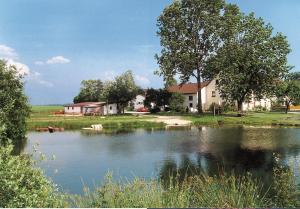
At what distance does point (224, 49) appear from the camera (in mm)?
84062

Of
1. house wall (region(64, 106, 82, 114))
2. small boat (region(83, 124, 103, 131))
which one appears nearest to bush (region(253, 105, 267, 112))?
house wall (region(64, 106, 82, 114))

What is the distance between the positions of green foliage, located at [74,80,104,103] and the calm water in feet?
263

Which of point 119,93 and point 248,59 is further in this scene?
→ point 119,93

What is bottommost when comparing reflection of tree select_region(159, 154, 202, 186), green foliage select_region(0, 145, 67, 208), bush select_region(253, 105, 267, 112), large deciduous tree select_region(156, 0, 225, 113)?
reflection of tree select_region(159, 154, 202, 186)

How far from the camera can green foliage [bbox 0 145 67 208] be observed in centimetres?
1104

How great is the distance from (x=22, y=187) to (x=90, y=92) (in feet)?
420

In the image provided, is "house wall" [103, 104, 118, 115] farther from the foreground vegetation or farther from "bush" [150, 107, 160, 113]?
the foreground vegetation

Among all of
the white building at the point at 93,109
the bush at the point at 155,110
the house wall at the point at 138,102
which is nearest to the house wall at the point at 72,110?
the white building at the point at 93,109

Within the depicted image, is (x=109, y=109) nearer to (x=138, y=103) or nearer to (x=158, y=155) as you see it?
(x=138, y=103)

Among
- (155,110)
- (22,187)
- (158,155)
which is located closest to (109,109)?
(155,110)

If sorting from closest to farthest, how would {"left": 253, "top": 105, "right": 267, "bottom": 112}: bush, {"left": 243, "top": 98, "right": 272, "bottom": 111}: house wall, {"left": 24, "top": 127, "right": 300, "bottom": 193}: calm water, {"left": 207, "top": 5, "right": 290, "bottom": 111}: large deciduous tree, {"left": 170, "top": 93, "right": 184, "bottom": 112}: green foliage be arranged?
{"left": 24, "top": 127, "right": 300, "bottom": 193}: calm water < {"left": 207, "top": 5, "right": 290, "bottom": 111}: large deciduous tree < {"left": 170, "top": 93, "right": 184, "bottom": 112}: green foliage < {"left": 253, "top": 105, "right": 267, "bottom": 112}: bush < {"left": 243, "top": 98, "right": 272, "bottom": 111}: house wall

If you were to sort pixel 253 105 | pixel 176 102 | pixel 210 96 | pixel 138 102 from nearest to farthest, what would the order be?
pixel 176 102 → pixel 210 96 → pixel 253 105 → pixel 138 102

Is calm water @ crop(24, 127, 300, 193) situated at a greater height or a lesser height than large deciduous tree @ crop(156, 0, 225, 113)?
lesser

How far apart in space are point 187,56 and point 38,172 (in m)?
72.4
